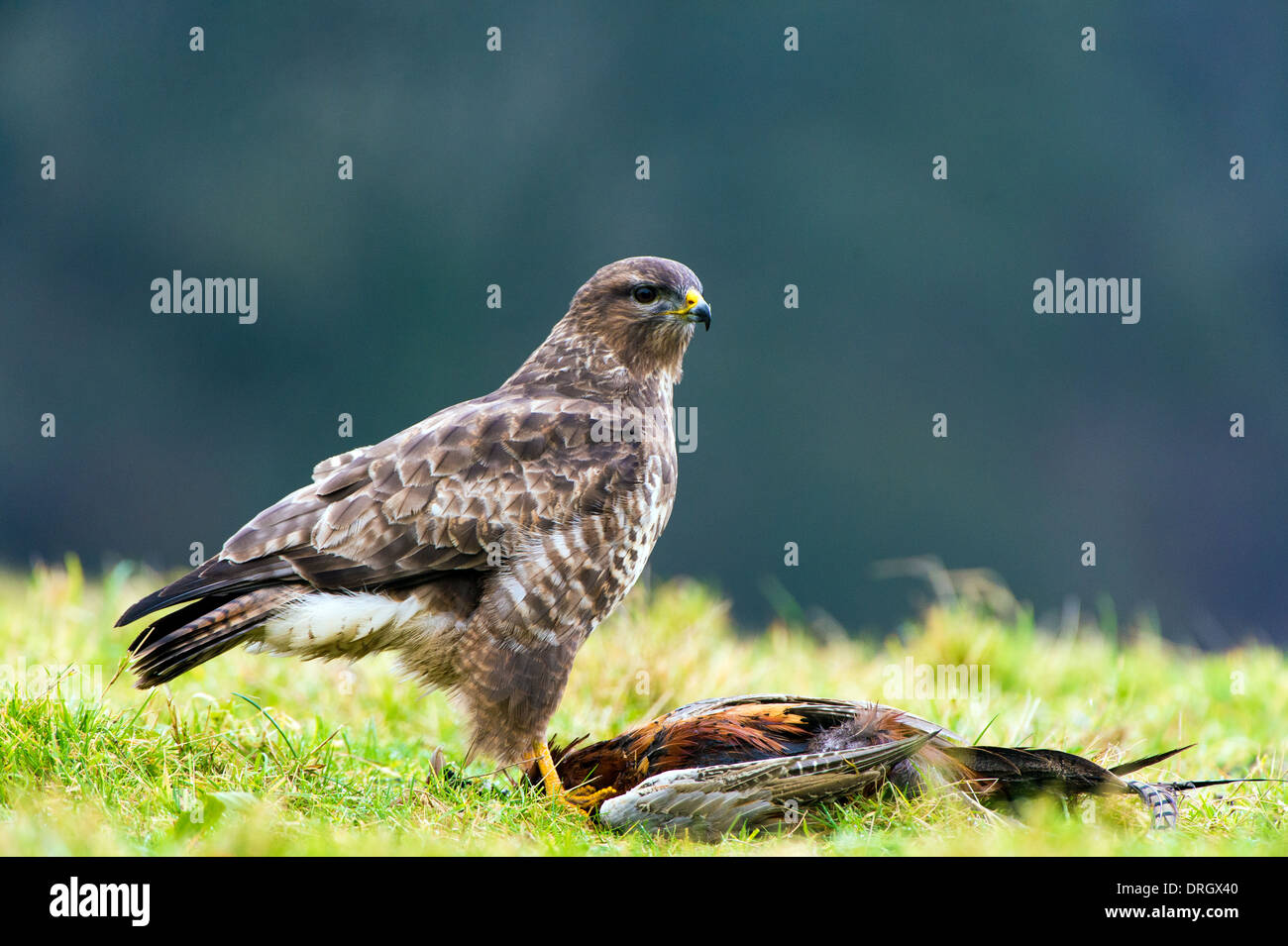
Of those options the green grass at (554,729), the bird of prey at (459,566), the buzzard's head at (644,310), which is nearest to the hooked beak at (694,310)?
the buzzard's head at (644,310)

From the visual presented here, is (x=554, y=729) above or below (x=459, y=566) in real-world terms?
below

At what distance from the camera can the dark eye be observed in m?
5.00

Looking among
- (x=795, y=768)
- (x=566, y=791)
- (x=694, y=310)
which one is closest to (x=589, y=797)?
(x=566, y=791)

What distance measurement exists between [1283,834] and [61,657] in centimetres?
448

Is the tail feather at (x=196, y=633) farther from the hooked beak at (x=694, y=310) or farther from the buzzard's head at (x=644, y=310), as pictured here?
the hooked beak at (x=694, y=310)

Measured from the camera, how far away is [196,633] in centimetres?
396

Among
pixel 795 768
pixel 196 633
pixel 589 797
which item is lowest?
pixel 589 797

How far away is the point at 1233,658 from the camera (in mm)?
6430

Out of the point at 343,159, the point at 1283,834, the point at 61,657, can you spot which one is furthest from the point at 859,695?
the point at 343,159

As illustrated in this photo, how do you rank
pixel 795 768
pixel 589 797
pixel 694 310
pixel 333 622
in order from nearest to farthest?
1. pixel 795 768
2. pixel 589 797
3. pixel 333 622
4. pixel 694 310

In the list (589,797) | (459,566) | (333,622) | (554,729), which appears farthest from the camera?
(554,729)

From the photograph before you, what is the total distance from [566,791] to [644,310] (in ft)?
6.30

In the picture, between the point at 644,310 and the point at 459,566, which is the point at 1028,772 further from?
the point at 644,310
